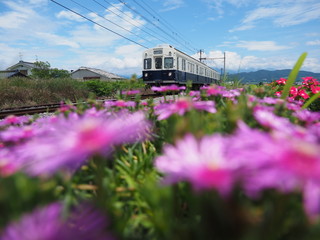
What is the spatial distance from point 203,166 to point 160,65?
13.8m

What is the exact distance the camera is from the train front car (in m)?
13.3

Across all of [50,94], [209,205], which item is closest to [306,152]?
[209,205]

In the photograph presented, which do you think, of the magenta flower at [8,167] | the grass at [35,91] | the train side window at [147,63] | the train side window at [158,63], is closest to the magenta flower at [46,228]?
the magenta flower at [8,167]

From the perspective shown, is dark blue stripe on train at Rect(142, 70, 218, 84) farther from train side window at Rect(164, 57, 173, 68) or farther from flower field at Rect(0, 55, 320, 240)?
flower field at Rect(0, 55, 320, 240)

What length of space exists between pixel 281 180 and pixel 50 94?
14.4m

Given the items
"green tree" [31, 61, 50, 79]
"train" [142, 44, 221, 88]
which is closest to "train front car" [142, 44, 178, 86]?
"train" [142, 44, 221, 88]

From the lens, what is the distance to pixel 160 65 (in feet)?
45.1

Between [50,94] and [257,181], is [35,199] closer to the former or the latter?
[257,181]

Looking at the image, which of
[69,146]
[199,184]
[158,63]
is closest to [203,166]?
[199,184]

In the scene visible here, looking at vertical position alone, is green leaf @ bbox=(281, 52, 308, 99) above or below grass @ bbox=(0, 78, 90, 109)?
above

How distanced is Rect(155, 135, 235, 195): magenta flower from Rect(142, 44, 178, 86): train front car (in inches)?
512

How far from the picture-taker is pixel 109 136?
0.47 metres

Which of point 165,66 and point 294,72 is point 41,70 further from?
point 294,72

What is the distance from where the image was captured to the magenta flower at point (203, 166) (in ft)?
1.16
